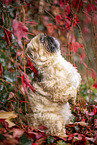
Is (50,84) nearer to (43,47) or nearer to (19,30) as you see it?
(43,47)

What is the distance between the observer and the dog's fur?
1169mm

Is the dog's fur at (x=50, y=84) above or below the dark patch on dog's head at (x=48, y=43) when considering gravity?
below

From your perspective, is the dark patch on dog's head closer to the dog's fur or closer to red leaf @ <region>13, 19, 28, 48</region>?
the dog's fur

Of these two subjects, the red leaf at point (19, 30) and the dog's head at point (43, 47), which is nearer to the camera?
the red leaf at point (19, 30)

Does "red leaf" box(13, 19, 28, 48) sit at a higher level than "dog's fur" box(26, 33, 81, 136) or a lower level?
higher

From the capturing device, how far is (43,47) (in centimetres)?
117

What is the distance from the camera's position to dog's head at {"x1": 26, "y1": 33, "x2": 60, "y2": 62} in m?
1.16

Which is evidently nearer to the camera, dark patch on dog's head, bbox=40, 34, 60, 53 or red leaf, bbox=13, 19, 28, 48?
red leaf, bbox=13, 19, 28, 48

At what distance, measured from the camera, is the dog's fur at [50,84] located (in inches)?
46.0

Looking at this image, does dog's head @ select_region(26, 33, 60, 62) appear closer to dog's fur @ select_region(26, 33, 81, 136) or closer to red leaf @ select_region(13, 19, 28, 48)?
dog's fur @ select_region(26, 33, 81, 136)

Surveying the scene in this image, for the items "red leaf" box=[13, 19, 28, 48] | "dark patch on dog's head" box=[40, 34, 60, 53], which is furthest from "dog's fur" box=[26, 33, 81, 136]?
"red leaf" box=[13, 19, 28, 48]

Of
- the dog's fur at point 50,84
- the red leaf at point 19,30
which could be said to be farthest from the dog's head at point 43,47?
the red leaf at point 19,30

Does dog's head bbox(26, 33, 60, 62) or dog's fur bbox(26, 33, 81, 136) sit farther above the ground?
dog's head bbox(26, 33, 60, 62)

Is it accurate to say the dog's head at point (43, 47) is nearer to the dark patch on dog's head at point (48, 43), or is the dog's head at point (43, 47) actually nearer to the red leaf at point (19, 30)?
the dark patch on dog's head at point (48, 43)
